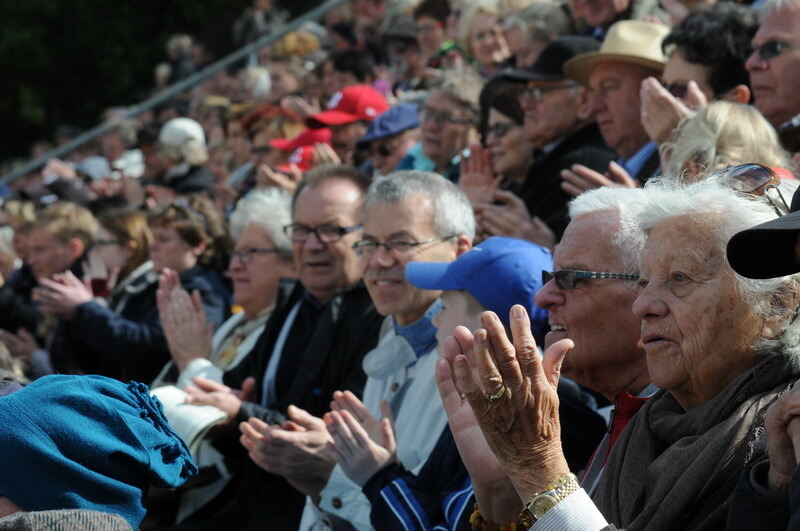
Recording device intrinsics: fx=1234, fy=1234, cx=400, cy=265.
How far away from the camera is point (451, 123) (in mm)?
6809

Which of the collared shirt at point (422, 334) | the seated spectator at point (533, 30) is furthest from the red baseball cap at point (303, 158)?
the collared shirt at point (422, 334)

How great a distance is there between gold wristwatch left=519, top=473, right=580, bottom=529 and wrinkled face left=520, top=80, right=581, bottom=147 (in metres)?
3.48

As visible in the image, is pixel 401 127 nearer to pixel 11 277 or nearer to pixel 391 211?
pixel 391 211

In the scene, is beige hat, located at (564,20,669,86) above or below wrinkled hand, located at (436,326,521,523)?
below

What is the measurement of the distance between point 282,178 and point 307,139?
1.25 m

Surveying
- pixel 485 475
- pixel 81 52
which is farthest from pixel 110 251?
pixel 81 52

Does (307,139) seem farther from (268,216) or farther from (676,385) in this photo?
(676,385)

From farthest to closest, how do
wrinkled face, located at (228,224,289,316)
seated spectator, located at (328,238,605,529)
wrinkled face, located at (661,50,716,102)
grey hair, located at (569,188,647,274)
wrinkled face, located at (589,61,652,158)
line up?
1. wrinkled face, located at (228,224,289,316)
2. wrinkled face, located at (589,61,652,158)
3. wrinkled face, located at (661,50,716,102)
4. seated spectator, located at (328,238,605,529)
5. grey hair, located at (569,188,647,274)

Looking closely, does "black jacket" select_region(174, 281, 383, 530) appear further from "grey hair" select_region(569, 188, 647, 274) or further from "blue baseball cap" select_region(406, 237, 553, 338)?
"grey hair" select_region(569, 188, 647, 274)

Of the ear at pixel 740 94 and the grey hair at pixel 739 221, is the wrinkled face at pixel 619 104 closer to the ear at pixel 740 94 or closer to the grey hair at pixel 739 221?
the ear at pixel 740 94

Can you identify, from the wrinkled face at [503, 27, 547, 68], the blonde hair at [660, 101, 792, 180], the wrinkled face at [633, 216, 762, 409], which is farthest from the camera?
the wrinkled face at [503, 27, 547, 68]

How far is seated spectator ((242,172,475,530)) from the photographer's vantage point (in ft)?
14.1

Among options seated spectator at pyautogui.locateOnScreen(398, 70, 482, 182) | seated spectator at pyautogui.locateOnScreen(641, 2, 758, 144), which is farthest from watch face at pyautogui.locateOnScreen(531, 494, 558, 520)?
seated spectator at pyautogui.locateOnScreen(398, 70, 482, 182)

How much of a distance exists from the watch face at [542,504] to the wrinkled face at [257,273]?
3.72 m
